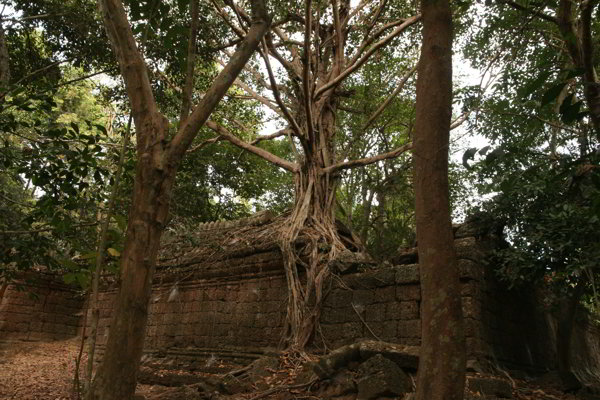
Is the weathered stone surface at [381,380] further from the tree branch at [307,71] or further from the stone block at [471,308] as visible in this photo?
the tree branch at [307,71]

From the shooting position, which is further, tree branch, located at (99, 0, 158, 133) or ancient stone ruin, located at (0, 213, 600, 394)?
ancient stone ruin, located at (0, 213, 600, 394)

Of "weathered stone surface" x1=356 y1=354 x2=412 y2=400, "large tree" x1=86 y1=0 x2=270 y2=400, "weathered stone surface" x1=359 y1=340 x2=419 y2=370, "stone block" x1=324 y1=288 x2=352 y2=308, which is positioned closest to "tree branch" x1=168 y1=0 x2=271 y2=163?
"large tree" x1=86 y1=0 x2=270 y2=400

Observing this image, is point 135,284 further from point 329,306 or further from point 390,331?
point 329,306

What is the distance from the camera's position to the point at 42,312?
12.3 m

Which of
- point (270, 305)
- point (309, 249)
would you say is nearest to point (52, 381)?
point (270, 305)

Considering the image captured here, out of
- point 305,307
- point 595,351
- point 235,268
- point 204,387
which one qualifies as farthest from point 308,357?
point 595,351

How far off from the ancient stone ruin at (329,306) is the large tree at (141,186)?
11.3 ft

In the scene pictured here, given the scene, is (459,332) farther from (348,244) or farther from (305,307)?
(348,244)

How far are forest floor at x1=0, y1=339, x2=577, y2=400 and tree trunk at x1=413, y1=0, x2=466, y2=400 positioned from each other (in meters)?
2.11

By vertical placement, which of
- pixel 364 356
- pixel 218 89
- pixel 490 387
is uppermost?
pixel 218 89

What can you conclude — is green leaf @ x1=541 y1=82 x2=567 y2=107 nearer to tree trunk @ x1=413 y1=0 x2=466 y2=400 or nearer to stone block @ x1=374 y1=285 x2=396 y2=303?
tree trunk @ x1=413 y1=0 x2=466 y2=400

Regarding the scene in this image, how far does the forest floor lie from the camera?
18.9 feet

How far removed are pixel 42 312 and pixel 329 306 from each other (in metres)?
8.45

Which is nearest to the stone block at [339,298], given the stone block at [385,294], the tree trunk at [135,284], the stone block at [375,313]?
the stone block at [375,313]
